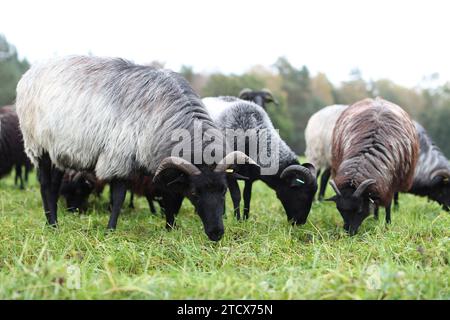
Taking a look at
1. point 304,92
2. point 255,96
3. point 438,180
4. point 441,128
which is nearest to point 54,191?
point 255,96

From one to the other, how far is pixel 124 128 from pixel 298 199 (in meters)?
2.81

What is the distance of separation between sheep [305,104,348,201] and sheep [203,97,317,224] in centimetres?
268

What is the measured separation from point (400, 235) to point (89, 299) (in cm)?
350

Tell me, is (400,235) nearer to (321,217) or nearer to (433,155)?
(321,217)

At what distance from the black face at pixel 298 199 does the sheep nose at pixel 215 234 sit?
6.09 ft

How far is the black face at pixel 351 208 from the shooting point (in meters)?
5.87

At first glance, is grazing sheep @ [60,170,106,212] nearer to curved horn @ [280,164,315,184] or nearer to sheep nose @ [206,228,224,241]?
curved horn @ [280,164,315,184]

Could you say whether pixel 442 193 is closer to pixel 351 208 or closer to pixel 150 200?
pixel 351 208

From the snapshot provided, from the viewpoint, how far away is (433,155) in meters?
9.11

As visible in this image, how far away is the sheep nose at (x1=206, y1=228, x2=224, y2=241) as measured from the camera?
493cm

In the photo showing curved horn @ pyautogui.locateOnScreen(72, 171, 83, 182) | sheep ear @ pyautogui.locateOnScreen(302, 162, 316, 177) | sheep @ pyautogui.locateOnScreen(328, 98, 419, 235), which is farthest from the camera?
curved horn @ pyautogui.locateOnScreen(72, 171, 83, 182)

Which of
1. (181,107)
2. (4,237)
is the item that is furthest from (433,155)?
(4,237)

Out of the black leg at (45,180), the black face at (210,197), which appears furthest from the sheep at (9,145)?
the black face at (210,197)

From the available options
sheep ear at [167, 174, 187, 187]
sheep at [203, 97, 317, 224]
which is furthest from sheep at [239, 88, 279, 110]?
sheep ear at [167, 174, 187, 187]
